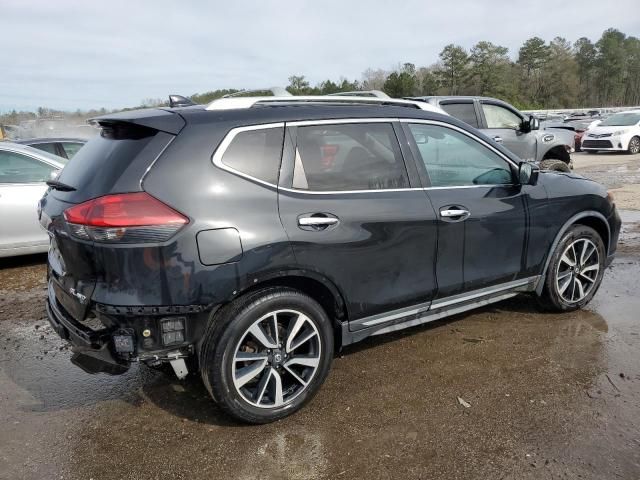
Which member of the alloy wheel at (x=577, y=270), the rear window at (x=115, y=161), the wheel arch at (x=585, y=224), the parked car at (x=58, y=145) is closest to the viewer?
the rear window at (x=115, y=161)

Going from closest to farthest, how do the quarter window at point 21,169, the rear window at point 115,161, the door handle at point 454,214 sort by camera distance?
Answer: the rear window at point 115,161
the door handle at point 454,214
the quarter window at point 21,169

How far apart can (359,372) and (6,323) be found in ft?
10.8

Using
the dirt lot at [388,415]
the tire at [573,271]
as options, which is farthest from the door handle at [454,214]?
the tire at [573,271]

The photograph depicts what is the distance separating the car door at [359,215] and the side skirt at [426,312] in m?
0.04

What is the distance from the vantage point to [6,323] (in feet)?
15.0

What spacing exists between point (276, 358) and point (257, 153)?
3.87 ft

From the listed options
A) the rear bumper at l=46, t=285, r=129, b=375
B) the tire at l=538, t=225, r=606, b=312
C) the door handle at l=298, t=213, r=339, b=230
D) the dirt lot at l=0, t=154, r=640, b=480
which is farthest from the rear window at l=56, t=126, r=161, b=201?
the tire at l=538, t=225, r=606, b=312

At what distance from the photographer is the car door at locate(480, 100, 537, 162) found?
29.0 feet

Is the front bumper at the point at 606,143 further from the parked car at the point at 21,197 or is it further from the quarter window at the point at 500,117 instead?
the parked car at the point at 21,197

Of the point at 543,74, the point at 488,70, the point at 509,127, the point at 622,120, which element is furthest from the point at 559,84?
the point at 509,127

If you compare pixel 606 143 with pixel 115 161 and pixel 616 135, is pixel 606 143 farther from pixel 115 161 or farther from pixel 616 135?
pixel 115 161

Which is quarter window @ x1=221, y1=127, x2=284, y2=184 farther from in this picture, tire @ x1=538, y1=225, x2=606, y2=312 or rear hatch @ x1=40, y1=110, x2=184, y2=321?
tire @ x1=538, y1=225, x2=606, y2=312

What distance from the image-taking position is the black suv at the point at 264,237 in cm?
256

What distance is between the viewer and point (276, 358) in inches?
115
